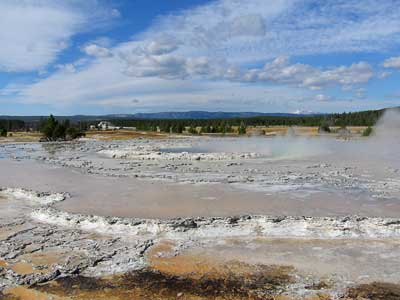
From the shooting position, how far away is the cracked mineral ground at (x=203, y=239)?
6.82 metres

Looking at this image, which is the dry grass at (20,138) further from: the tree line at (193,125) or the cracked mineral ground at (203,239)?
the cracked mineral ground at (203,239)

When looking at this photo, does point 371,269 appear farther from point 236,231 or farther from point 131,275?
point 131,275

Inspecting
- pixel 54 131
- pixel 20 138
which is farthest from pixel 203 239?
pixel 20 138

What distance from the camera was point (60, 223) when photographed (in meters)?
11.1

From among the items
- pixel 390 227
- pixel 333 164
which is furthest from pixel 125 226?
pixel 333 164

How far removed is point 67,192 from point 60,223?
5218 millimetres

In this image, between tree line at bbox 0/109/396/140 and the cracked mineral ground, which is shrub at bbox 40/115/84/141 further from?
the cracked mineral ground

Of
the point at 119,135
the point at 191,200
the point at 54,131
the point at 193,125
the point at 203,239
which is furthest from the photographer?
the point at 193,125

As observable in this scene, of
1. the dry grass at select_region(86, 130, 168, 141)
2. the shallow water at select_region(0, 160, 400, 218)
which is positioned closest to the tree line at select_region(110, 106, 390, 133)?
the dry grass at select_region(86, 130, 168, 141)

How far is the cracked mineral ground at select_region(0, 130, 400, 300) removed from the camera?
6.82 m

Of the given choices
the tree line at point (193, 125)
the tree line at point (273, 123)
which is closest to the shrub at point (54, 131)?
the tree line at point (193, 125)

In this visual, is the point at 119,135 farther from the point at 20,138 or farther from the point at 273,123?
the point at 273,123

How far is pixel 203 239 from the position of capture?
9.52 m

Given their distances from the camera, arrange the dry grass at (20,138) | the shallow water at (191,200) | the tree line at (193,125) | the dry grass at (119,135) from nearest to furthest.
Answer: the shallow water at (191,200) < the dry grass at (20,138) < the tree line at (193,125) < the dry grass at (119,135)
